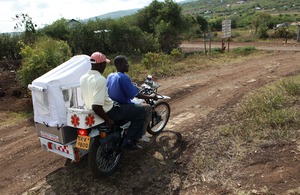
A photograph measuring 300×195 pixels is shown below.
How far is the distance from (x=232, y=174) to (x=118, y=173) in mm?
1781

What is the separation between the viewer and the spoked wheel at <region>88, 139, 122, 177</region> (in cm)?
421

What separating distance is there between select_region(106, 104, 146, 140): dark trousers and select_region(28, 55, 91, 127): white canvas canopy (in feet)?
2.23

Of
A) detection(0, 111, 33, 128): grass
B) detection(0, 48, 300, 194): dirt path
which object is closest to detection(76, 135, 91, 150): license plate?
detection(0, 48, 300, 194): dirt path

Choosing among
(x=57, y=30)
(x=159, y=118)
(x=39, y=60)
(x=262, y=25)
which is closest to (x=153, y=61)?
(x=39, y=60)

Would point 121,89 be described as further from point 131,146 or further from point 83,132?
point 131,146

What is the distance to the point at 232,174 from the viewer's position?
429 cm

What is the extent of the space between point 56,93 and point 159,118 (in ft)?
7.70

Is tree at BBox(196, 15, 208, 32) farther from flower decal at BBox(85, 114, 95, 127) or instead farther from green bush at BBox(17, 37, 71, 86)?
flower decal at BBox(85, 114, 95, 127)

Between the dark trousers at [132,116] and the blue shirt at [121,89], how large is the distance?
15cm

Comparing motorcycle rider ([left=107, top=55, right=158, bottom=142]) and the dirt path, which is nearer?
the dirt path

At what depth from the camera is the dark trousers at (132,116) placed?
4449mm

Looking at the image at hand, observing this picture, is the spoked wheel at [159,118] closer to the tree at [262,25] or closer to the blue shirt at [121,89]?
the blue shirt at [121,89]

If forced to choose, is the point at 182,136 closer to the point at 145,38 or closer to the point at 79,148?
the point at 79,148

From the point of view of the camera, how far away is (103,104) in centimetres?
409
